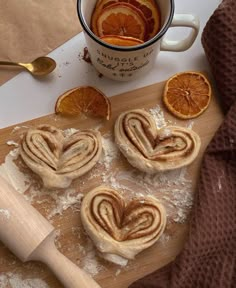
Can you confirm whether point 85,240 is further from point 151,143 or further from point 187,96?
point 187,96

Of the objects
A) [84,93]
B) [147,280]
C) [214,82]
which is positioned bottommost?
[147,280]

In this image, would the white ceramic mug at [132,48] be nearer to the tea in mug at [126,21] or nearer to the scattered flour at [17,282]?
the tea in mug at [126,21]

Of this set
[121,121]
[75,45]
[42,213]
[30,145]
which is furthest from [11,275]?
[75,45]

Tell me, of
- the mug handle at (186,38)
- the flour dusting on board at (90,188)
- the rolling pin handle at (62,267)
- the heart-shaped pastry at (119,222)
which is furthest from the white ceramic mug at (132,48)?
the rolling pin handle at (62,267)

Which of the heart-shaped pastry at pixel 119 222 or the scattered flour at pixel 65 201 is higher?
the scattered flour at pixel 65 201

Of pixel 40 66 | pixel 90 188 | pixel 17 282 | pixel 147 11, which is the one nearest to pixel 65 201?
pixel 90 188

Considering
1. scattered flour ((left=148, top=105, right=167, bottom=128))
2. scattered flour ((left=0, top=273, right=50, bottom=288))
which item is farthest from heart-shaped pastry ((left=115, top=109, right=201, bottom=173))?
scattered flour ((left=0, top=273, right=50, bottom=288))

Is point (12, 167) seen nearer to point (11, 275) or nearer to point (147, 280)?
point (11, 275)
